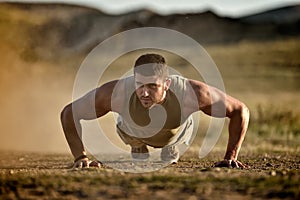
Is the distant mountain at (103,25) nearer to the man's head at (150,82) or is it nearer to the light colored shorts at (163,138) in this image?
the light colored shorts at (163,138)

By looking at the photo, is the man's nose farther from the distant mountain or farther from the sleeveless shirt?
the distant mountain

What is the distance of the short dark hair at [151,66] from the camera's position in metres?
9.39

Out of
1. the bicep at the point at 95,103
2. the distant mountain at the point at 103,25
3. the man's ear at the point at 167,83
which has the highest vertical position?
the distant mountain at the point at 103,25

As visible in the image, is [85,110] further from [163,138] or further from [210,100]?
[210,100]

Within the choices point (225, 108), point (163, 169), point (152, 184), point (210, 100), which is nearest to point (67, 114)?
point (163, 169)

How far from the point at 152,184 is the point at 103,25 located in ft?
257

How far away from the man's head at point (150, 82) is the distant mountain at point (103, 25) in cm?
5234

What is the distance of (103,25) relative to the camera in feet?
282

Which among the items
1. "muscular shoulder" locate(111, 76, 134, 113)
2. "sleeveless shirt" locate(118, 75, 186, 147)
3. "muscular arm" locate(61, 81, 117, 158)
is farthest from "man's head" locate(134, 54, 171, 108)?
"muscular arm" locate(61, 81, 117, 158)

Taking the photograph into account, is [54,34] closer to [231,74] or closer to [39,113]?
[231,74]

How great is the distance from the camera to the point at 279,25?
7619 cm

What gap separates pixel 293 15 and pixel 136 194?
75.8 meters

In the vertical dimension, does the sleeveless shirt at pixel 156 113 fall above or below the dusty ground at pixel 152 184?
above

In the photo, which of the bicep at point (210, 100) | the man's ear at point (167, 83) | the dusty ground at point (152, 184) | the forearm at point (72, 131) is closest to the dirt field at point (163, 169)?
the dusty ground at point (152, 184)
